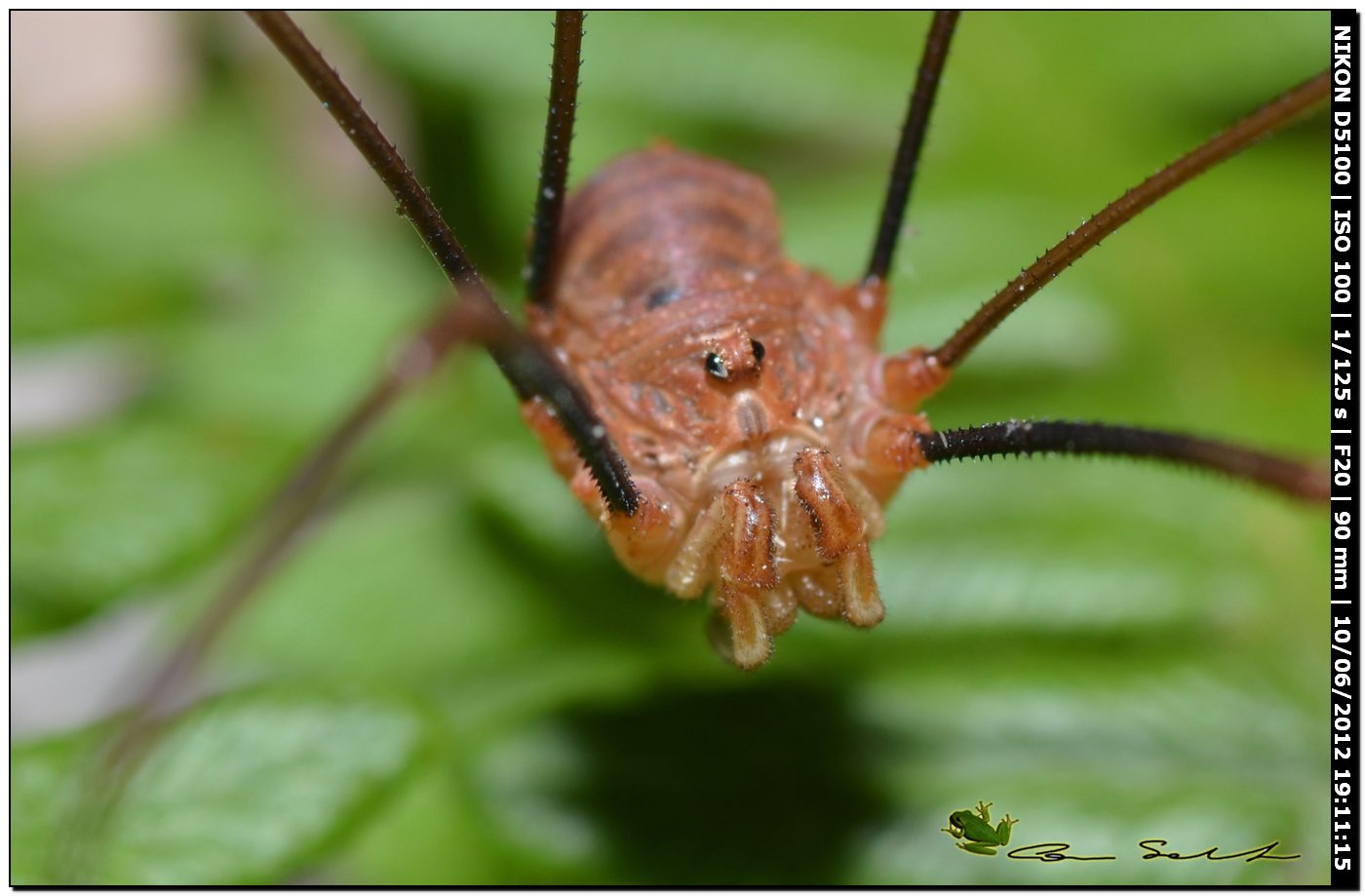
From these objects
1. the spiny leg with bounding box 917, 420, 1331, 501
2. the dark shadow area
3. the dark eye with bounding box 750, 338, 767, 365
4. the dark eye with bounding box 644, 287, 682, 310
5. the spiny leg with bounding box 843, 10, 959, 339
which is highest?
the spiny leg with bounding box 843, 10, 959, 339

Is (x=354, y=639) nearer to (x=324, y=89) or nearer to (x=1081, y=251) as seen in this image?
(x=324, y=89)

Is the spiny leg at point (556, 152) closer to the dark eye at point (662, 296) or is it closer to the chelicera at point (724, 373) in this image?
the chelicera at point (724, 373)

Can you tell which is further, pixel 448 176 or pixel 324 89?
pixel 448 176

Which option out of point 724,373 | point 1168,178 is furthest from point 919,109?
point 724,373

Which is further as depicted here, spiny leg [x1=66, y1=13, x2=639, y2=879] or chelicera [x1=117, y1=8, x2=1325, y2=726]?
chelicera [x1=117, y1=8, x2=1325, y2=726]

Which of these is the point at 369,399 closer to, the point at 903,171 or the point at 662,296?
the point at 662,296

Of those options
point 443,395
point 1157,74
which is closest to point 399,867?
point 443,395

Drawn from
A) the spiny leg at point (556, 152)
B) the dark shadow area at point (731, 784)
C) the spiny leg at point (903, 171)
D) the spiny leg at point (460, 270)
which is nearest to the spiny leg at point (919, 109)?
the spiny leg at point (903, 171)

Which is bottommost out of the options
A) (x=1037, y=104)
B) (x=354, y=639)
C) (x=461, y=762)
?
(x=461, y=762)

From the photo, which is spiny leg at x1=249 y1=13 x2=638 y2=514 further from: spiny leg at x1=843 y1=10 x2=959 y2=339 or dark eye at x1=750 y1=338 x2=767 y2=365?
spiny leg at x1=843 y1=10 x2=959 y2=339

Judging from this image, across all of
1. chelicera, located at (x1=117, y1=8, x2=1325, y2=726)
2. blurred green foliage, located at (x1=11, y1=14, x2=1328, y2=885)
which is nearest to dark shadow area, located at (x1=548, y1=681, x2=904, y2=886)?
blurred green foliage, located at (x1=11, y1=14, x2=1328, y2=885)
